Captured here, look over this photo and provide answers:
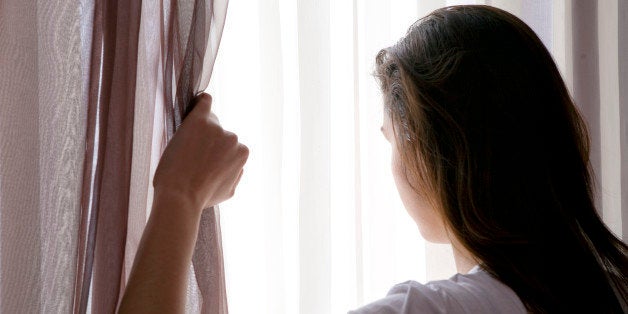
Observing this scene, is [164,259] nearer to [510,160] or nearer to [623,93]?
[510,160]

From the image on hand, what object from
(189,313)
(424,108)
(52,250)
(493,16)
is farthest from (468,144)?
(52,250)

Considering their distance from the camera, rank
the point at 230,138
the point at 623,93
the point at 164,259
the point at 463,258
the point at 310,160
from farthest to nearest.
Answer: the point at 623,93 → the point at 310,160 → the point at 463,258 → the point at 230,138 → the point at 164,259

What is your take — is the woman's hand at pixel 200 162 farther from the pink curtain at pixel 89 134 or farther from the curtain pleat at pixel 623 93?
the curtain pleat at pixel 623 93

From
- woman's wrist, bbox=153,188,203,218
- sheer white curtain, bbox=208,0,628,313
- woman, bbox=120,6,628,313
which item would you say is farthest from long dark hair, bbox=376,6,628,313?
woman's wrist, bbox=153,188,203,218

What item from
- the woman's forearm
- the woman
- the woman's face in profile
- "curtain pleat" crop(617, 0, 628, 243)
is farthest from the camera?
→ "curtain pleat" crop(617, 0, 628, 243)

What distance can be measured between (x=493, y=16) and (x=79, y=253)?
23.4 inches

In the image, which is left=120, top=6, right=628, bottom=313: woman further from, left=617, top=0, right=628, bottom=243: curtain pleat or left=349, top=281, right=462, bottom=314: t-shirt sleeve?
left=617, top=0, right=628, bottom=243: curtain pleat

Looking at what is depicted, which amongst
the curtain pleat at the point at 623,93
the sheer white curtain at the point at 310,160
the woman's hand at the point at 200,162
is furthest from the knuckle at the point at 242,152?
the curtain pleat at the point at 623,93

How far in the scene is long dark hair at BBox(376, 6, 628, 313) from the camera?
36.7 inches

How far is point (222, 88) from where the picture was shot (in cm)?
111

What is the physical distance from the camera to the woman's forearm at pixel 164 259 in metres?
0.78

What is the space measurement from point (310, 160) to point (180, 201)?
0.32 meters

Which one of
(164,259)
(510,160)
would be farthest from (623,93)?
(164,259)

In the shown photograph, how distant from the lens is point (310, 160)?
114 centimetres
